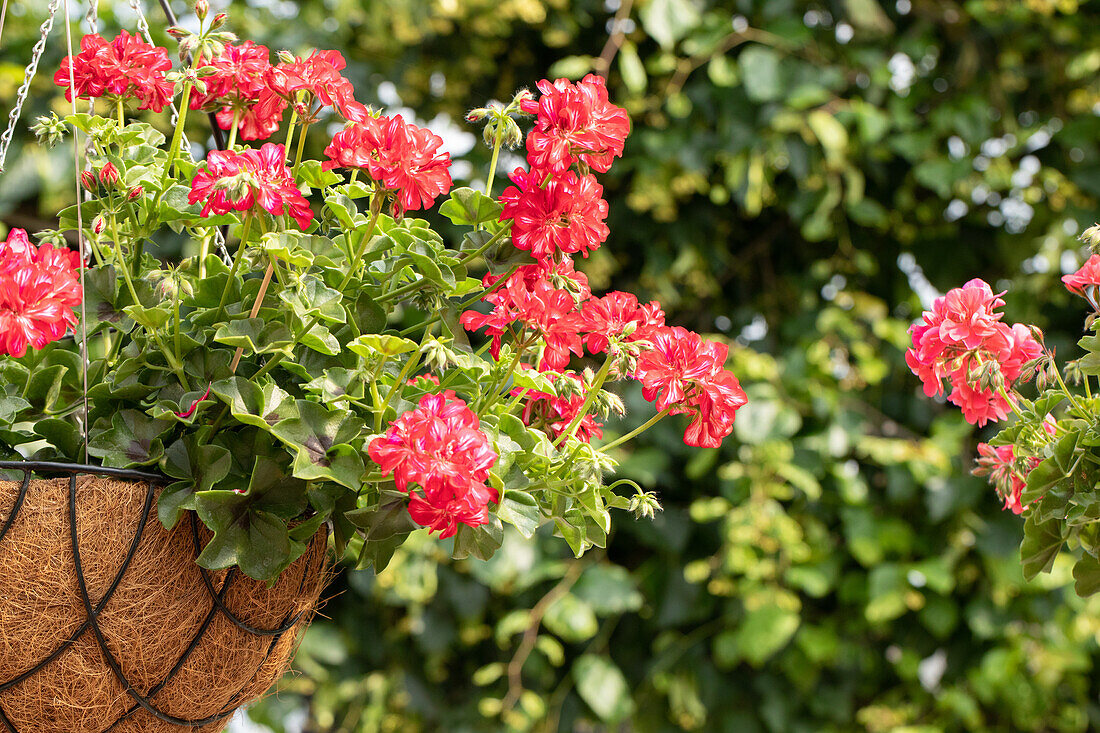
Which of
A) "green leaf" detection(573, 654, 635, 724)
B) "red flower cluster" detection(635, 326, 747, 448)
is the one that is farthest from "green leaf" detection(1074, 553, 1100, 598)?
"green leaf" detection(573, 654, 635, 724)

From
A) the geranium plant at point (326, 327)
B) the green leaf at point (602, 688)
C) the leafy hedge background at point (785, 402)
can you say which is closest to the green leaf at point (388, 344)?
the geranium plant at point (326, 327)

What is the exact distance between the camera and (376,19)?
1691mm

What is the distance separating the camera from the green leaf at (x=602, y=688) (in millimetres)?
1584

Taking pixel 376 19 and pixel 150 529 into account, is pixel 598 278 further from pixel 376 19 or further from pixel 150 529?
pixel 150 529

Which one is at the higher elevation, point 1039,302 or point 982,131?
point 982,131

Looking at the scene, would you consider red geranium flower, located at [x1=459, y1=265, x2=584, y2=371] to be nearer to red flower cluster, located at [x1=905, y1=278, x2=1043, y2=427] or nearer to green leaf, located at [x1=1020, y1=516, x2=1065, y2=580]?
red flower cluster, located at [x1=905, y1=278, x2=1043, y2=427]

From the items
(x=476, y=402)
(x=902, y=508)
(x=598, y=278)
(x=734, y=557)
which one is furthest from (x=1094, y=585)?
(x=598, y=278)

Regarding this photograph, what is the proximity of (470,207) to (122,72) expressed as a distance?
26 centimetres

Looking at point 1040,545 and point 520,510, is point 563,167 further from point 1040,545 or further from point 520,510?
point 1040,545

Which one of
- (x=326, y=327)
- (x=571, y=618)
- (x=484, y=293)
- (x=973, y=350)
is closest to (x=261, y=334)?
(x=326, y=327)

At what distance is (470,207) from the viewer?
2.03ft

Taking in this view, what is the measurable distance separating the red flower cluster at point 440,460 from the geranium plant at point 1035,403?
1.01 ft

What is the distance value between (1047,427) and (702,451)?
100cm

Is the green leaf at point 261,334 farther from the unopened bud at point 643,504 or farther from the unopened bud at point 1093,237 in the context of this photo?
the unopened bud at point 1093,237
